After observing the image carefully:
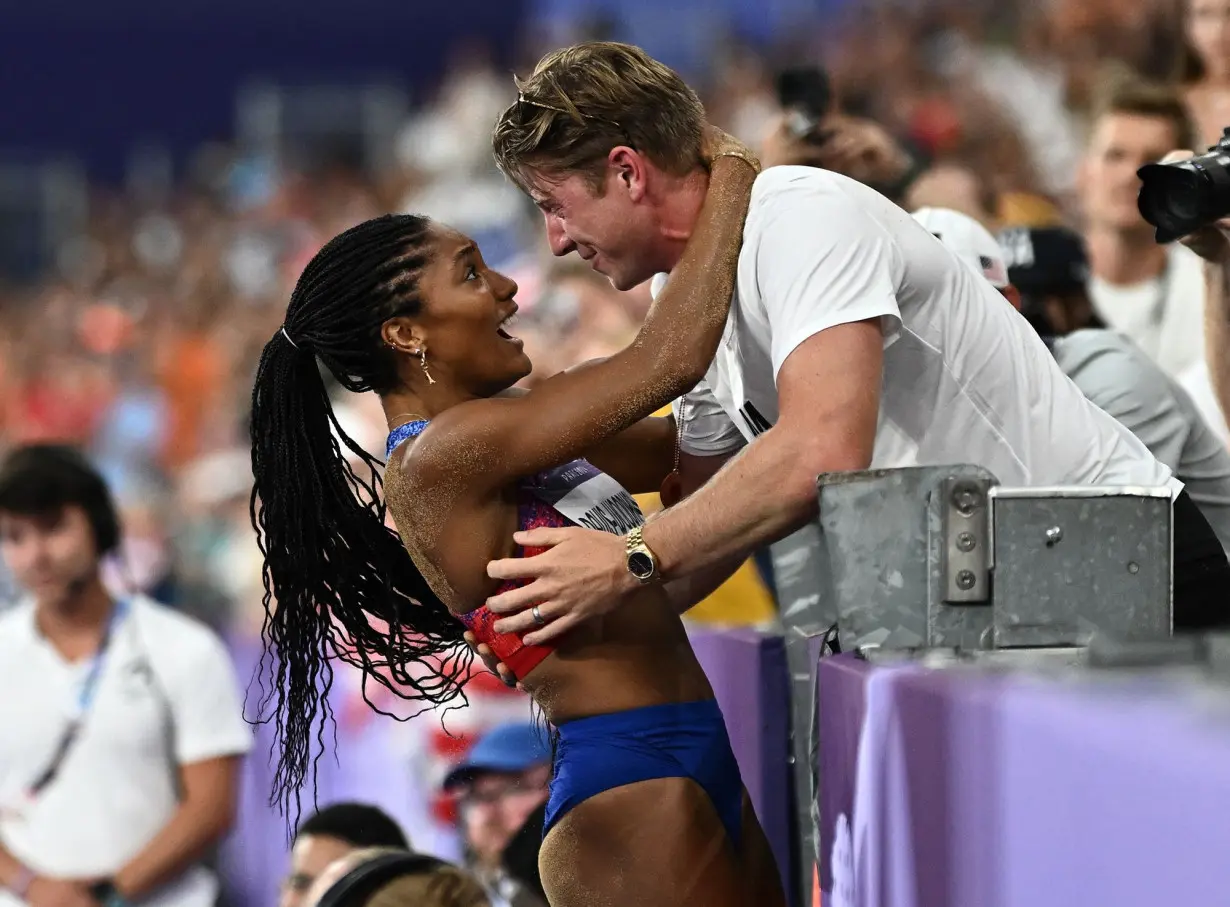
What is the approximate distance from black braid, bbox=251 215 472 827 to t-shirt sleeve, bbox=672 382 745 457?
0.54 meters

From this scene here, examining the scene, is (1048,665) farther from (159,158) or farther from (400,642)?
(159,158)

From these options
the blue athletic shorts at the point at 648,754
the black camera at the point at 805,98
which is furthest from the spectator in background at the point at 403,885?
the black camera at the point at 805,98

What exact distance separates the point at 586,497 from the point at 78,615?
334 centimetres

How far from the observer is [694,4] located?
11938mm

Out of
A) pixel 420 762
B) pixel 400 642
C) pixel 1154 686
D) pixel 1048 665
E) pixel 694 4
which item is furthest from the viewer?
pixel 694 4

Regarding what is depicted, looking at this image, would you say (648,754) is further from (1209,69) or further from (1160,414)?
(1209,69)

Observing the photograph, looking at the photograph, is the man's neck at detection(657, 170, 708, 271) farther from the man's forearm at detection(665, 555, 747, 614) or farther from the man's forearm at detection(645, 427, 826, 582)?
the man's forearm at detection(665, 555, 747, 614)

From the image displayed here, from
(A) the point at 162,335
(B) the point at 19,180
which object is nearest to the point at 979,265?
(A) the point at 162,335

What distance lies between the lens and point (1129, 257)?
509 cm

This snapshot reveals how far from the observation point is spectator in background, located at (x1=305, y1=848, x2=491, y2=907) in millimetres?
3352

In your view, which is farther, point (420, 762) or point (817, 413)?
point (420, 762)

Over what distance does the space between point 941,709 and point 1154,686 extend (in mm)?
325

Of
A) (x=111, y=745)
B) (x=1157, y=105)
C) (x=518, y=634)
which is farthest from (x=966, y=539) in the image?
(x=111, y=745)

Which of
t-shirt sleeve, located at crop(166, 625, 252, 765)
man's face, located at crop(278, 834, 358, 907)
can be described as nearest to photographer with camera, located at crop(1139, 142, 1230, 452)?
man's face, located at crop(278, 834, 358, 907)
